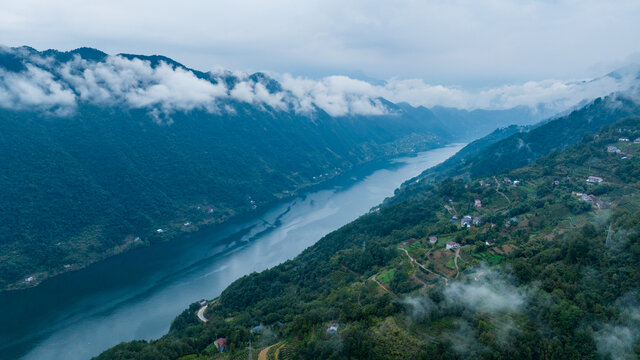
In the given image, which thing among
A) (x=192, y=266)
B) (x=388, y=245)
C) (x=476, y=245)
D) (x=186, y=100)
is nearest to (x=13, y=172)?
(x=192, y=266)

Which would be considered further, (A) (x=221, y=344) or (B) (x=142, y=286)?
(B) (x=142, y=286)

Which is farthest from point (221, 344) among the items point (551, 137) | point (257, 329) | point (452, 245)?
point (551, 137)

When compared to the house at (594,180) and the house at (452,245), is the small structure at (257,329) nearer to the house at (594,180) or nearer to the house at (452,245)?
the house at (452,245)

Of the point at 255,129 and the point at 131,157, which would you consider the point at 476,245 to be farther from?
the point at 255,129

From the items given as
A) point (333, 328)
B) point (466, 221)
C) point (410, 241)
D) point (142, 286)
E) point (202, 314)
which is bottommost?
point (202, 314)

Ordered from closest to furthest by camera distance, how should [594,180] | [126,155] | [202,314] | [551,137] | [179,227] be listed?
[202,314], [594,180], [179,227], [551,137], [126,155]

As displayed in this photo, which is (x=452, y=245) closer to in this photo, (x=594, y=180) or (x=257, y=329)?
(x=257, y=329)

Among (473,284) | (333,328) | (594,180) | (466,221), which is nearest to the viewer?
(333,328)
